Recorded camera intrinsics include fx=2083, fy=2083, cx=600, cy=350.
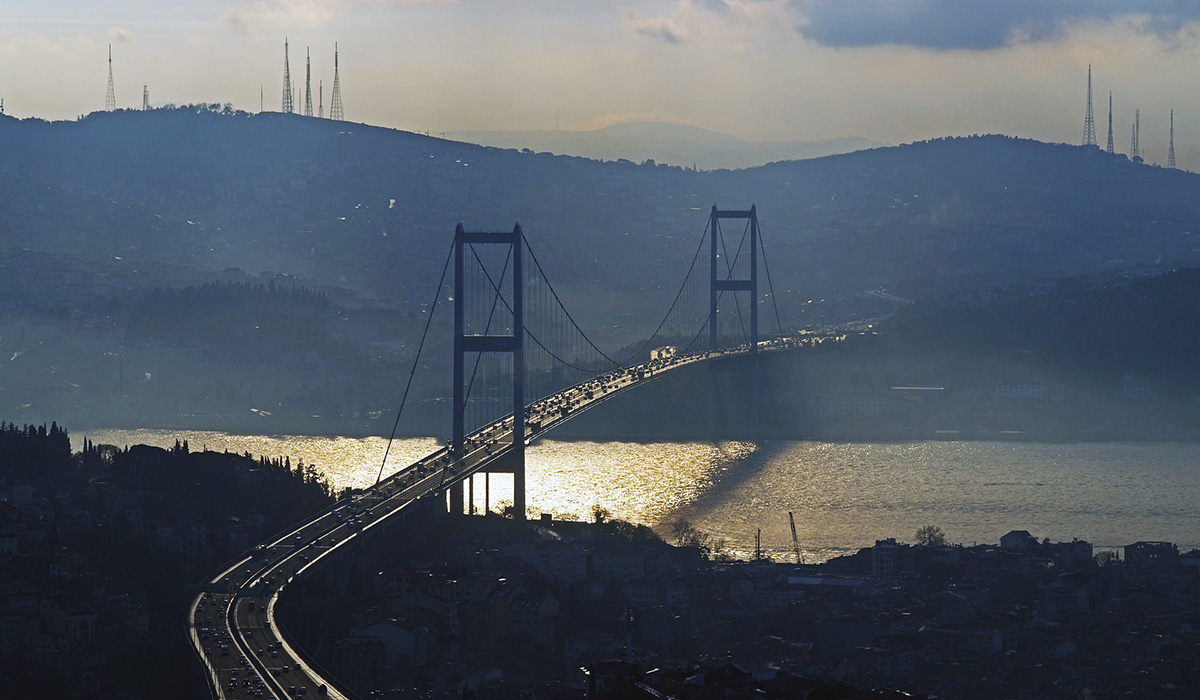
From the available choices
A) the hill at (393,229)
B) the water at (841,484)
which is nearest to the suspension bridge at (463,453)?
the water at (841,484)

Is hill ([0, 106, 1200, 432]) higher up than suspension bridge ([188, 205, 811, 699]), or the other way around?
hill ([0, 106, 1200, 432])

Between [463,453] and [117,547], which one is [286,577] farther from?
[463,453]

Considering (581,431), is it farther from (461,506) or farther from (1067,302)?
(1067,302)

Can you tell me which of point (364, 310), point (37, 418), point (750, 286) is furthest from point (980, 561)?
point (364, 310)

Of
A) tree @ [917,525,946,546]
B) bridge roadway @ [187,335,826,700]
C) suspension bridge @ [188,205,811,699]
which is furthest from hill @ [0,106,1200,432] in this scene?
tree @ [917,525,946,546]

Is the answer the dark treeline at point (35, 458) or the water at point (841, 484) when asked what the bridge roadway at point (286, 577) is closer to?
the water at point (841, 484)

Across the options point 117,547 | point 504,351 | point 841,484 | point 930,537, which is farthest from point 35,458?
point 841,484

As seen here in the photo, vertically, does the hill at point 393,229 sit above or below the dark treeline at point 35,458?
above

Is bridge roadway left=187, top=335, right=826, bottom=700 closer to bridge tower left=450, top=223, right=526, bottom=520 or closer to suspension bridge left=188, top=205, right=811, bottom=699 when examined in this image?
suspension bridge left=188, top=205, right=811, bottom=699
